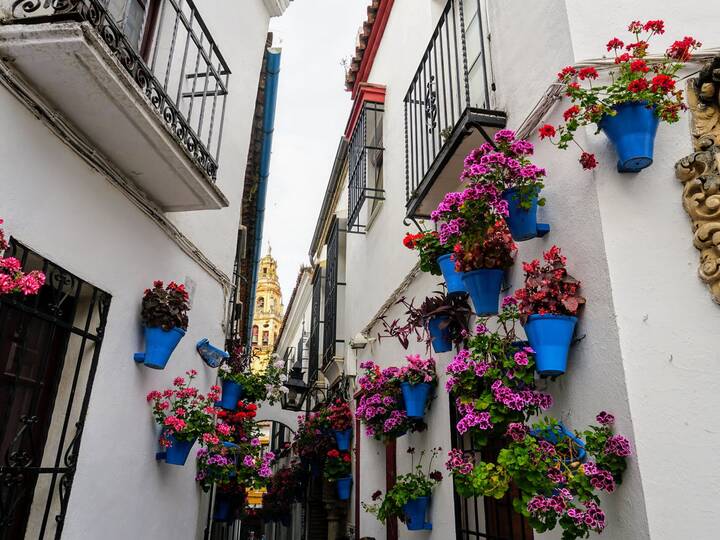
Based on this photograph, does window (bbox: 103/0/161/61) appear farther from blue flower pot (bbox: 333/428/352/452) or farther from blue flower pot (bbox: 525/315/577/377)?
blue flower pot (bbox: 333/428/352/452)

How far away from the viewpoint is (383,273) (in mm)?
6719

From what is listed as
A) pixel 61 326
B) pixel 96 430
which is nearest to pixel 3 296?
pixel 61 326

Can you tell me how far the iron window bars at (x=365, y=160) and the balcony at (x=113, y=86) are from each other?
3.14 m

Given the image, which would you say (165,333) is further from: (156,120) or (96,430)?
(156,120)

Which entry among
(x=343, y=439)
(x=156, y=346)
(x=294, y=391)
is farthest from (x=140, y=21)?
(x=343, y=439)

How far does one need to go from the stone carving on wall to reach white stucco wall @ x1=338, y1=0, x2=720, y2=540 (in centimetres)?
5

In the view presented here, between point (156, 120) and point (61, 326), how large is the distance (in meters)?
1.33

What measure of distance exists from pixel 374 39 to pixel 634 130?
6431 mm

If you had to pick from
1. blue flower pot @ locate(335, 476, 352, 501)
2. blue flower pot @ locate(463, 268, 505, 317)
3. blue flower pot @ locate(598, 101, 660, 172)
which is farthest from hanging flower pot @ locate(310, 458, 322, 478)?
blue flower pot @ locate(598, 101, 660, 172)

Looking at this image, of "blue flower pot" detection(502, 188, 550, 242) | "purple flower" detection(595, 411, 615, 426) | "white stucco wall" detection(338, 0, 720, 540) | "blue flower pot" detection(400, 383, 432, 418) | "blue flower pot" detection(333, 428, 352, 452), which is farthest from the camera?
"blue flower pot" detection(333, 428, 352, 452)

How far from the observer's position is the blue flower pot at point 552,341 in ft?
8.10

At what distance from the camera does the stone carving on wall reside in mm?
2299

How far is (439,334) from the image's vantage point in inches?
145

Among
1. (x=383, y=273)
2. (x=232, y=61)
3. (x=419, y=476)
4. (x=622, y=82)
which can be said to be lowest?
(x=419, y=476)
